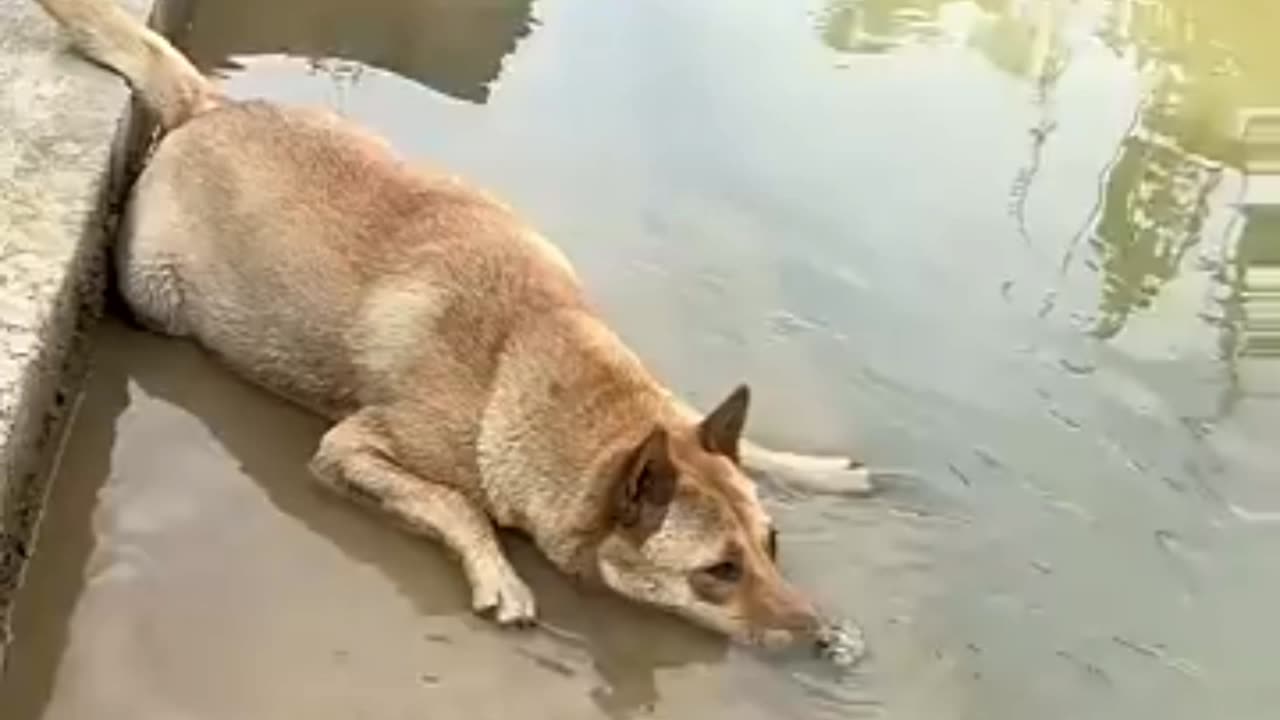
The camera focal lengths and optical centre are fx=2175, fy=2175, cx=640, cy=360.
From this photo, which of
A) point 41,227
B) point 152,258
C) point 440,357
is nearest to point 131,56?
point 152,258

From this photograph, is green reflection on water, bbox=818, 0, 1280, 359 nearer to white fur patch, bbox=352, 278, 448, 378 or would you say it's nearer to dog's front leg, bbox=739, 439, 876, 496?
dog's front leg, bbox=739, 439, 876, 496

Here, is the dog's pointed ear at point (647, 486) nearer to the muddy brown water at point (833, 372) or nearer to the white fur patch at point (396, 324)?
the muddy brown water at point (833, 372)

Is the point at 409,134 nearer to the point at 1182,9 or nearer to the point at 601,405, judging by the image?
the point at 601,405

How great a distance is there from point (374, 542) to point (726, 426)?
3.06 ft

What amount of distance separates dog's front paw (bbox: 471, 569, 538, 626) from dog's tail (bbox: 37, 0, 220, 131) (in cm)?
173

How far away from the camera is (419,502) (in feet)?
17.6

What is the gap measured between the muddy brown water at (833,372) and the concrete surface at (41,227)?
171 millimetres

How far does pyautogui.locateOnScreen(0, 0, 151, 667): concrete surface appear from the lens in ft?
16.5

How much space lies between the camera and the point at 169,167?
584cm

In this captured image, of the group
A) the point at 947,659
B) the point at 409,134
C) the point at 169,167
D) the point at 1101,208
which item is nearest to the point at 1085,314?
the point at 1101,208

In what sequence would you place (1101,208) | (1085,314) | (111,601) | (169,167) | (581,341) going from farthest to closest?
(1101,208) → (1085,314) → (169,167) → (581,341) → (111,601)

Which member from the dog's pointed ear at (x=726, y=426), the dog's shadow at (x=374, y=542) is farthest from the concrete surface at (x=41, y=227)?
the dog's pointed ear at (x=726, y=426)

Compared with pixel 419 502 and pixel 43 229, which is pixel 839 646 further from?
pixel 43 229

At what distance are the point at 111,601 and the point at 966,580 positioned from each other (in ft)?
6.82
